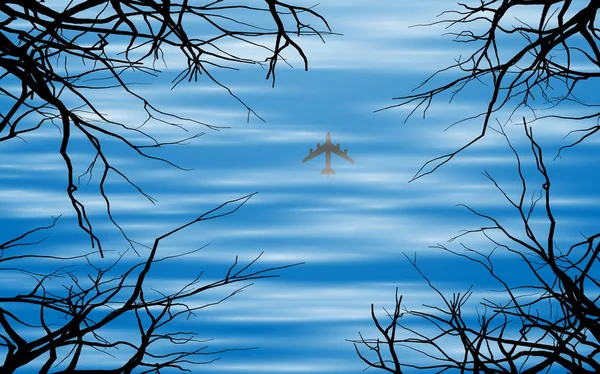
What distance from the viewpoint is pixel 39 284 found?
333 cm

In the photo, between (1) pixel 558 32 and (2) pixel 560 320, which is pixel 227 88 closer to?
(1) pixel 558 32

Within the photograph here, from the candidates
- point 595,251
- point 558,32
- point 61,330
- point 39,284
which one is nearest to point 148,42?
point 39,284

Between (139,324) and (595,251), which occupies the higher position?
(595,251)

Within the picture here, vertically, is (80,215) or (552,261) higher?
(80,215)

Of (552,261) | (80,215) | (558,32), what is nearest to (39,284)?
(80,215)

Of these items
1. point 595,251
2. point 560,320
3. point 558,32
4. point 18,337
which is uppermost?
point 558,32

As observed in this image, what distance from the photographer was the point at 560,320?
3.19m

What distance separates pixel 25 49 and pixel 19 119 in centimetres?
32

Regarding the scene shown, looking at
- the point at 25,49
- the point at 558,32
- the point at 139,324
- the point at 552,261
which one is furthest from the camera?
the point at 558,32

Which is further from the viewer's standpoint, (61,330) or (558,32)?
(558,32)

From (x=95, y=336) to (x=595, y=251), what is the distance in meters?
1.88

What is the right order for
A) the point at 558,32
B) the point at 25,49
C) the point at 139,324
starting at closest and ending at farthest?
1. the point at 139,324
2. the point at 25,49
3. the point at 558,32

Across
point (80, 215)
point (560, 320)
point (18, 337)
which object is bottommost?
point (18, 337)

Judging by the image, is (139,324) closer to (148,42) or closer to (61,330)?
(61,330)
